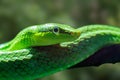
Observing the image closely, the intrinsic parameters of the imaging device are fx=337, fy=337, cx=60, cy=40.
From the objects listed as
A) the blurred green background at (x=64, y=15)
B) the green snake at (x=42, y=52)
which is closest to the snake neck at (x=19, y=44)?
the green snake at (x=42, y=52)

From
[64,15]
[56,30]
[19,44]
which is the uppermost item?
[56,30]

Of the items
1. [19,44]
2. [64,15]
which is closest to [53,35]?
[19,44]

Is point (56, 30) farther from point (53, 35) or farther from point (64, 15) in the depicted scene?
point (64, 15)

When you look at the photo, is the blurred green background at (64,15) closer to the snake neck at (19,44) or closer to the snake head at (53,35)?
the snake neck at (19,44)

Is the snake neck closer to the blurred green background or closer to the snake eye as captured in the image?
the snake eye

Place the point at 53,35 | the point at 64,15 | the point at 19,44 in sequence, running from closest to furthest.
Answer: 1. the point at 53,35
2. the point at 19,44
3. the point at 64,15

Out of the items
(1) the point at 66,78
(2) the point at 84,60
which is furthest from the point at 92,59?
(1) the point at 66,78

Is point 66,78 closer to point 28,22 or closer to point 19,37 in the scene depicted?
point 28,22
